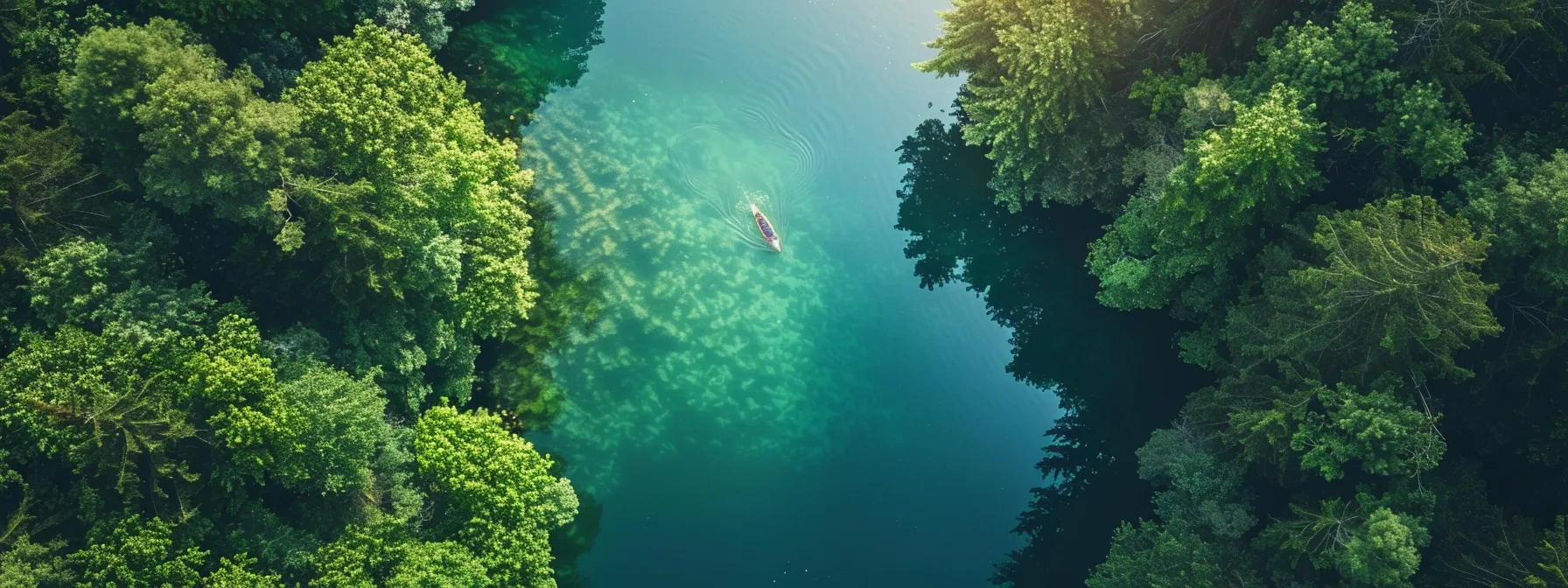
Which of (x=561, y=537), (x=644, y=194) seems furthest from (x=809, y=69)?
(x=561, y=537)

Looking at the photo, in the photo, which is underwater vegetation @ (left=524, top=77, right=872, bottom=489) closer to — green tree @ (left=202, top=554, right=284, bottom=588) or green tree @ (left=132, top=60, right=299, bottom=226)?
green tree @ (left=202, top=554, right=284, bottom=588)

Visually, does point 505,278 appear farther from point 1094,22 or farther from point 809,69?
point 1094,22

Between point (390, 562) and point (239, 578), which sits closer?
point (239, 578)

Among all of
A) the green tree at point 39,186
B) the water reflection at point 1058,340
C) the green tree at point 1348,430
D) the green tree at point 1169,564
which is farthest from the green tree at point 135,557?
the green tree at point 1348,430

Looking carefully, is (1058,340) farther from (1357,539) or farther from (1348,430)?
(1357,539)

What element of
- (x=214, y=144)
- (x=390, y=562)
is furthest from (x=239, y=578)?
(x=214, y=144)

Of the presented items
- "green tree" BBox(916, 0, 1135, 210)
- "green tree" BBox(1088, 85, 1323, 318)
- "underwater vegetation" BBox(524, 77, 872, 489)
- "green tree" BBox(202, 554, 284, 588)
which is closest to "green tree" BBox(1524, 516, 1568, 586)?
"green tree" BBox(1088, 85, 1323, 318)
